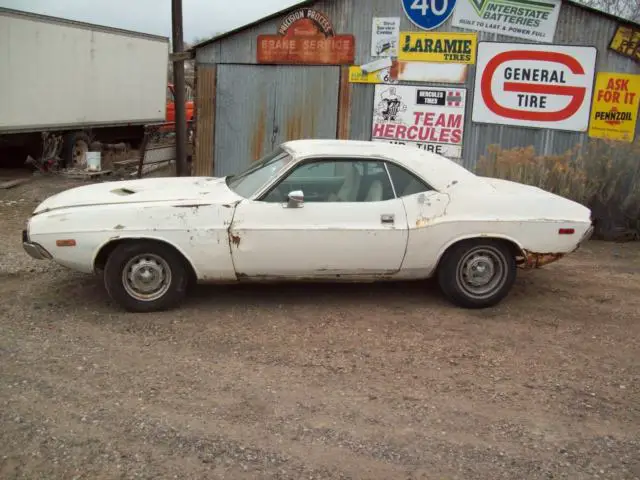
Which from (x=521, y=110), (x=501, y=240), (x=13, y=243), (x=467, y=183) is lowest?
(x=13, y=243)

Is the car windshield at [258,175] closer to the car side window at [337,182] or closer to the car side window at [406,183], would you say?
the car side window at [337,182]

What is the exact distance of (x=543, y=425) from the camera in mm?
3727

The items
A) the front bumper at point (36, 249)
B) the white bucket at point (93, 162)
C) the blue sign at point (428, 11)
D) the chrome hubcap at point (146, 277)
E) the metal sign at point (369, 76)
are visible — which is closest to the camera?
the front bumper at point (36, 249)

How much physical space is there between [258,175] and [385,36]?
645cm

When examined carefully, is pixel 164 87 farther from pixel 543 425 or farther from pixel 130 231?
pixel 543 425

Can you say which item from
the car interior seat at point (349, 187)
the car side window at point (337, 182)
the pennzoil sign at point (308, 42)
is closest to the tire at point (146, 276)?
the car side window at point (337, 182)

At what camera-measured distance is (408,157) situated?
223 inches

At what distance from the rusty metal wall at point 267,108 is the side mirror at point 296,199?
674cm

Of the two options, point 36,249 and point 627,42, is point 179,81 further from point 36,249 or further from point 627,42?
point 36,249

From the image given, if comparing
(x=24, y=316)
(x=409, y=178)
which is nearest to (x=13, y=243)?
(x=24, y=316)

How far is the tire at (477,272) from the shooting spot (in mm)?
5504

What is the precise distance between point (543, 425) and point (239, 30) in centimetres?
976

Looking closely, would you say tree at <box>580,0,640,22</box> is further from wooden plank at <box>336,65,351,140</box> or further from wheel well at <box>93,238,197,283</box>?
wheel well at <box>93,238,197,283</box>

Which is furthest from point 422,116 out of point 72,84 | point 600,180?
point 72,84
